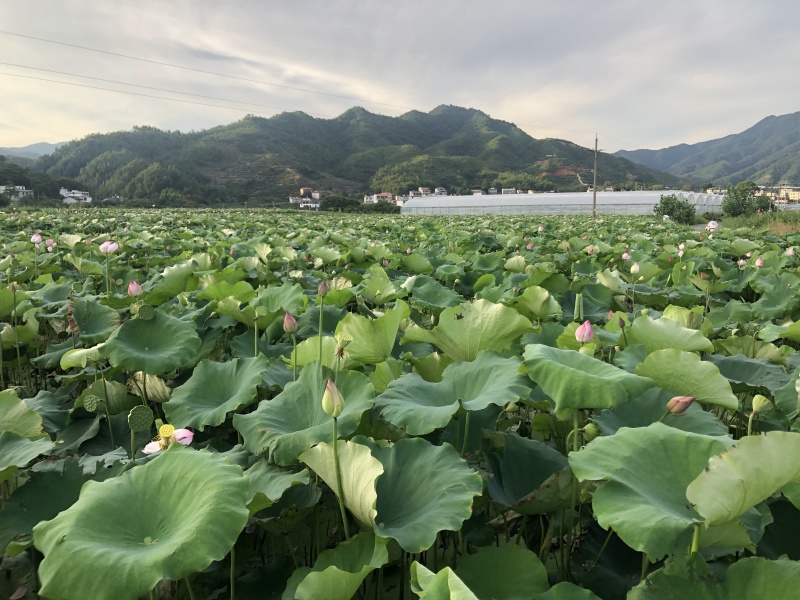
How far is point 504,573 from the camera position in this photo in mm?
812

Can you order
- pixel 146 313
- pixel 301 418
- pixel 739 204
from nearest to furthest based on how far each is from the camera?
pixel 301 418
pixel 146 313
pixel 739 204

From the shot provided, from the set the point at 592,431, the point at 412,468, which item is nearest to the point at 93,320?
the point at 412,468

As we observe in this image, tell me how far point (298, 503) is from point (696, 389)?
790 mm

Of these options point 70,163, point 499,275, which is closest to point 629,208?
point 499,275

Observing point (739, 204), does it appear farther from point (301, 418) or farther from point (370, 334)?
point (301, 418)

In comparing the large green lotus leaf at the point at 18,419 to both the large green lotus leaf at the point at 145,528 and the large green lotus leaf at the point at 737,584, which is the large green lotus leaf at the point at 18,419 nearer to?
the large green lotus leaf at the point at 145,528

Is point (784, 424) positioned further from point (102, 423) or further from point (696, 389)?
point (102, 423)

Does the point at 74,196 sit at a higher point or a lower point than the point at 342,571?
higher

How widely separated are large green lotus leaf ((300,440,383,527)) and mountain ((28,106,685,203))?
50.9m

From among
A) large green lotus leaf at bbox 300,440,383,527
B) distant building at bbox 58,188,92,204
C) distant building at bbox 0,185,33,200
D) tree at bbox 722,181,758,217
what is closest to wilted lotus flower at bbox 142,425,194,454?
large green lotus leaf at bbox 300,440,383,527

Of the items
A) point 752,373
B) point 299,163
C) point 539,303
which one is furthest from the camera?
point 299,163

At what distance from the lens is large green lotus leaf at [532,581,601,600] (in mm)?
692

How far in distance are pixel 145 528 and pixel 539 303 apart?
138 cm

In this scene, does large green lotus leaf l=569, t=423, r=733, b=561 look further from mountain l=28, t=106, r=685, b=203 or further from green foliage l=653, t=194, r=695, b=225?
mountain l=28, t=106, r=685, b=203
